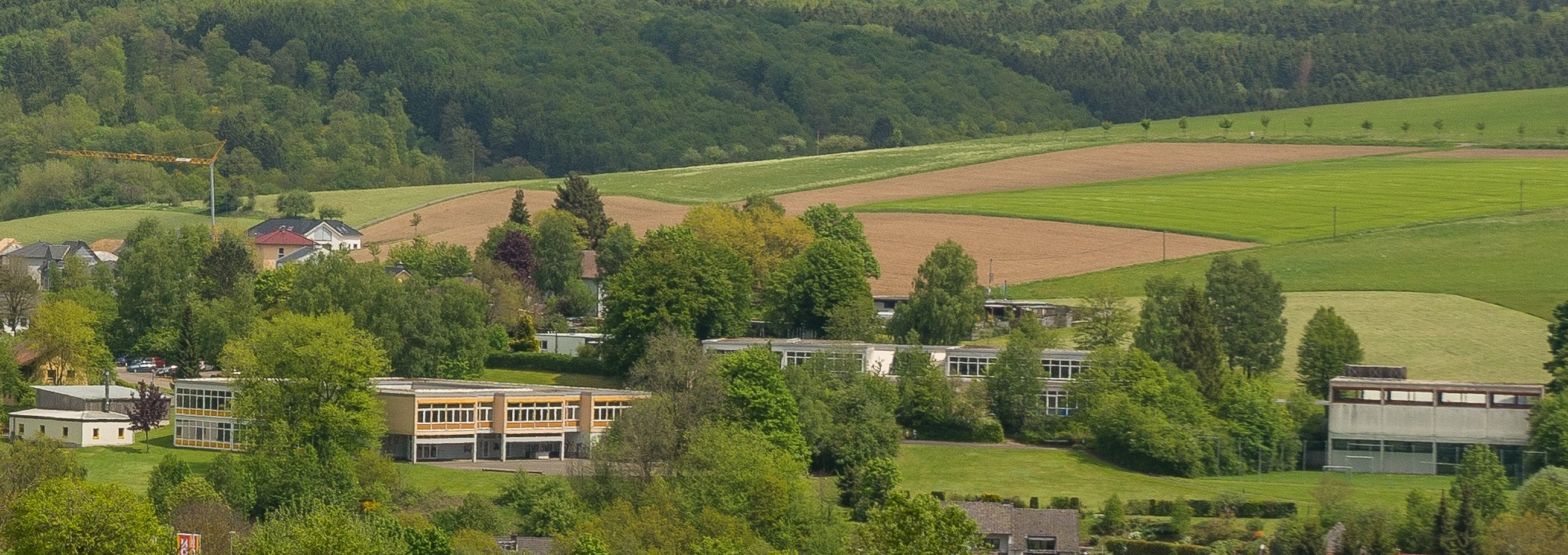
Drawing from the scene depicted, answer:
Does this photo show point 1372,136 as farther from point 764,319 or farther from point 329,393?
point 329,393

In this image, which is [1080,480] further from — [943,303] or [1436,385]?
[943,303]

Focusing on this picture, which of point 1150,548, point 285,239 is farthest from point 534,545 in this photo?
point 285,239

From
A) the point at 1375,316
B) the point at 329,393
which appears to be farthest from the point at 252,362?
the point at 1375,316

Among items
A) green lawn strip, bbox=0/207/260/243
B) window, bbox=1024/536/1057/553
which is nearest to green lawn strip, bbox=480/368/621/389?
window, bbox=1024/536/1057/553

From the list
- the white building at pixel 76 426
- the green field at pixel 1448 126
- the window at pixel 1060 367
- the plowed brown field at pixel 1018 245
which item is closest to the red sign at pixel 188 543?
the white building at pixel 76 426

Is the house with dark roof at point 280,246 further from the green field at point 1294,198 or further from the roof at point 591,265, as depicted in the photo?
the green field at point 1294,198
